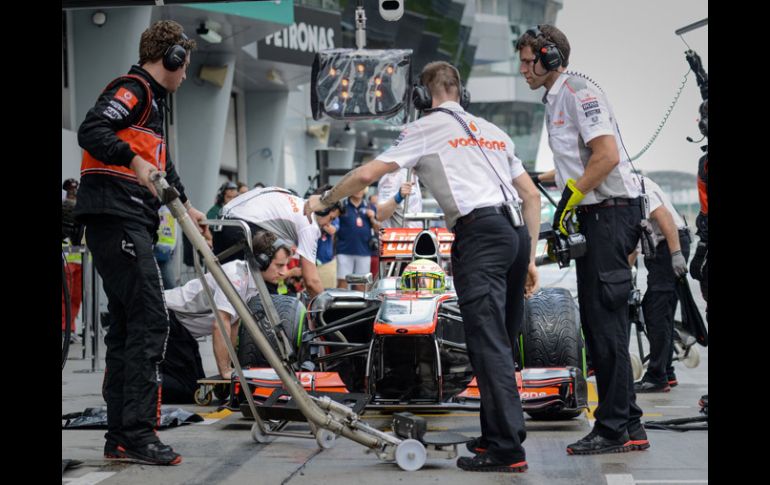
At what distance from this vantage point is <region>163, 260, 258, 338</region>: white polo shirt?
24.0 ft

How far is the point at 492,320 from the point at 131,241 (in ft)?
5.65

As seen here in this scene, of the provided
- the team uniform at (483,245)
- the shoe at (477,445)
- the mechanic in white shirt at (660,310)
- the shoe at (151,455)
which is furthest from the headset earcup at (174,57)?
the mechanic in white shirt at (660,310)

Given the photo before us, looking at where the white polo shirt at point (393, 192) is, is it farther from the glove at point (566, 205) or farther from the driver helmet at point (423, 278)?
the glove at point (566, 205)

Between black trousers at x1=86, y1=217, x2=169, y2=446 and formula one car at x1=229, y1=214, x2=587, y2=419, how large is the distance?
0.65m

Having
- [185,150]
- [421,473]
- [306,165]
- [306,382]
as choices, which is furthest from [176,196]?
[306,165]

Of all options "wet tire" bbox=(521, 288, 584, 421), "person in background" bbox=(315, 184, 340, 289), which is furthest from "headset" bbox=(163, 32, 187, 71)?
"person in background" bbox=(315, 184, 340, 289)

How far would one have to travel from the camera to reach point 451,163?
495 cm

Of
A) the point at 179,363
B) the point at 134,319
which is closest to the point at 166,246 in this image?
the point at 179,363

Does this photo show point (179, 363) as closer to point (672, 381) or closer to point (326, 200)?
point (326, 200)

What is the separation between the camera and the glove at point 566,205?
5148 mm

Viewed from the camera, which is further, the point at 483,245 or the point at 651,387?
the point at 651,387

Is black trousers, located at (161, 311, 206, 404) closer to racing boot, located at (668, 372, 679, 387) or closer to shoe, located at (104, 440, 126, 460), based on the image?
shoe, located at (104, 440, 126, 460)
